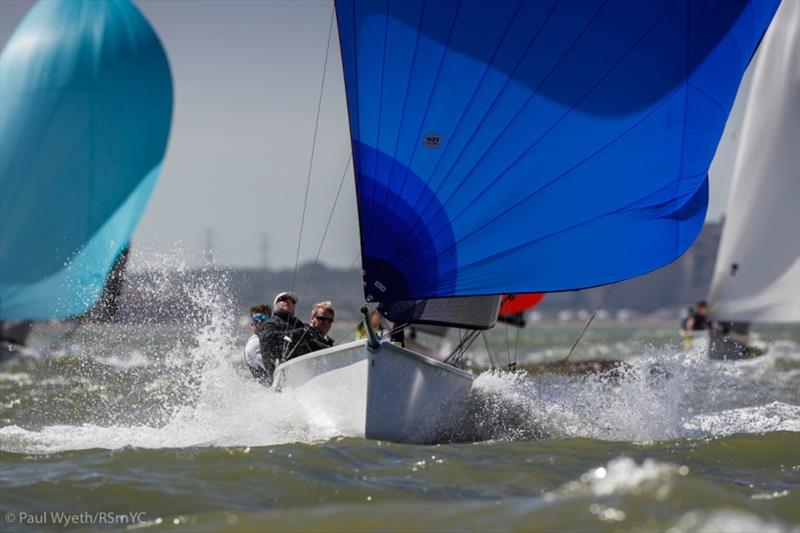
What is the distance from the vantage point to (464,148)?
9.67 m

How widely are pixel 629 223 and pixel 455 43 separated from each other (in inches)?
81.5

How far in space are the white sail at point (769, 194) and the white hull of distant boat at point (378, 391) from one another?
851cm

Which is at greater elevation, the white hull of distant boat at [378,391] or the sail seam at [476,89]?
the sail seam at [476,89]

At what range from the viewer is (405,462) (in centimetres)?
781

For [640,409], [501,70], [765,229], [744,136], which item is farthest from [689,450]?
[744,136]

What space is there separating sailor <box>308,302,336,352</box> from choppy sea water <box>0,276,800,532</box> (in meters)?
0.63

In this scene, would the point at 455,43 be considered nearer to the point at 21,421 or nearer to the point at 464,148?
the point at 464,148

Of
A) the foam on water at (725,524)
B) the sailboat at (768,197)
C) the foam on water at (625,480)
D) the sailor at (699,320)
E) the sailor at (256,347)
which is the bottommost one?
the foam on water at (725,524)

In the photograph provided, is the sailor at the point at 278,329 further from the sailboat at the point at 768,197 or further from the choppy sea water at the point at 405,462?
the sailboat at the point at 768,197

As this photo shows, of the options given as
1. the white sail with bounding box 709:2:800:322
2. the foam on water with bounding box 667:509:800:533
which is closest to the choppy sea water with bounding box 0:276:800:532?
the foam on water with bounding box 667:509:800:533

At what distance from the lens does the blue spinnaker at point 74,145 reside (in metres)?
15.9

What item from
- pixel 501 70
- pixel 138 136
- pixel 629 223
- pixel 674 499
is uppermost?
pixel 138 136

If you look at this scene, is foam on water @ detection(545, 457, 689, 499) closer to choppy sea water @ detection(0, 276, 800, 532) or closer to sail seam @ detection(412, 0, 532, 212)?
choppy sea water @ detection(0, 276, 800, 532)

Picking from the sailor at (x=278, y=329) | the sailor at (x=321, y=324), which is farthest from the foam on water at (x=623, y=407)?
the sailor at (x=278, y=329)
